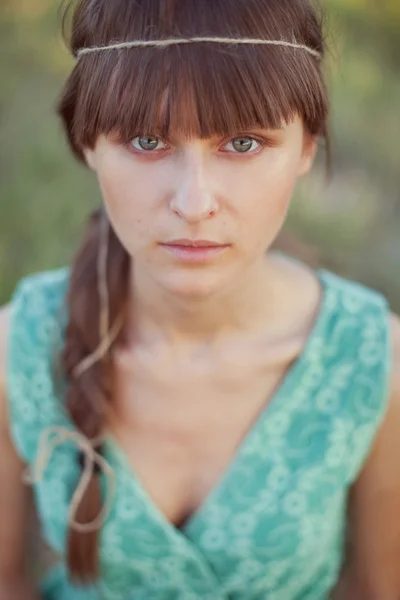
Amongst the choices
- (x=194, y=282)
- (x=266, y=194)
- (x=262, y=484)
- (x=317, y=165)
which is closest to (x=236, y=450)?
(x=262, y=484)

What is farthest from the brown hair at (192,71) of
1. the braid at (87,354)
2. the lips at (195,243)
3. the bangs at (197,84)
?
the braid at (87,354)

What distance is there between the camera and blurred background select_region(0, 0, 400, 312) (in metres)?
2.75

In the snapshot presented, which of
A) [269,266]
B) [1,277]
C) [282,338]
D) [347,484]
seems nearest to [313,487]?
[347,484]

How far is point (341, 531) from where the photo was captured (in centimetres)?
130

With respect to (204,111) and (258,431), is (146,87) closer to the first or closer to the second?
(204,111)

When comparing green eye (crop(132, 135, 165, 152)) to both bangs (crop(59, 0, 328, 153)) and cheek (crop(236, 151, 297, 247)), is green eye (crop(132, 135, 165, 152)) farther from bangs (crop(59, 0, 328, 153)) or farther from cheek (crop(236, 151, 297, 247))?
cheek (crop(236, 151, 297, 247))

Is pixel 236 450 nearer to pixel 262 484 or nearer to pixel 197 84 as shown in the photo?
pixel 262 484

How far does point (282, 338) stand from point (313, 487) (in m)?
0.24

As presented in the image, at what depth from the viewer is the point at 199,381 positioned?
130 cm

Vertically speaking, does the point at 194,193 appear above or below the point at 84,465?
above

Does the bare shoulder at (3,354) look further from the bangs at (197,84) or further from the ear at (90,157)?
the bangs at (197,84)

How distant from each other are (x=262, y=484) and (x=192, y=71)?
0.61 metres

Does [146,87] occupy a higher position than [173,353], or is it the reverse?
[146,87]

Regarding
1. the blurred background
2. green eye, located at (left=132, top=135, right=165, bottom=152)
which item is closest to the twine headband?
green eye, located at (left=132, top=135, right=165, bottom=152)
